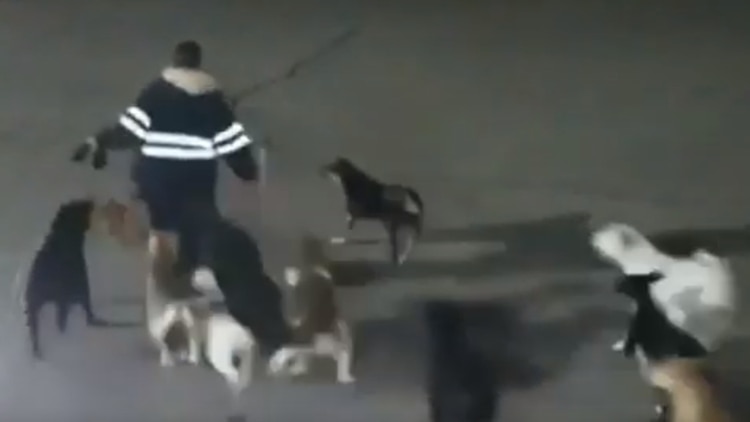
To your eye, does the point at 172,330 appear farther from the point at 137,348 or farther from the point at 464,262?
the point at 464,262

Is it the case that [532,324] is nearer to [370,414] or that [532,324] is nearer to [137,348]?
[370,414]

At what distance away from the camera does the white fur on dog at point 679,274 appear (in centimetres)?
142

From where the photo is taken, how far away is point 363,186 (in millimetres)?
1446

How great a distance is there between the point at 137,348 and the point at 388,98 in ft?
1.43

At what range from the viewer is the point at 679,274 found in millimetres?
1433

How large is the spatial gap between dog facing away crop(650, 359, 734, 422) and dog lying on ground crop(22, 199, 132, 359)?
27.0 inches

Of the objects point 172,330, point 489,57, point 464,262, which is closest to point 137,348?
point 172,330

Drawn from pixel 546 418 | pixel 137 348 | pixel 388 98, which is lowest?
pixel 546 418

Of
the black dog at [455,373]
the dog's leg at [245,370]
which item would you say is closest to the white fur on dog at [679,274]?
the black dog at [455,373]

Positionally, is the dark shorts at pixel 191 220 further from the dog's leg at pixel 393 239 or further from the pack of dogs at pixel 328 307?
the dog's leg at pixel 393 239

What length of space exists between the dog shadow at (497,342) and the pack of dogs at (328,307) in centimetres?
1

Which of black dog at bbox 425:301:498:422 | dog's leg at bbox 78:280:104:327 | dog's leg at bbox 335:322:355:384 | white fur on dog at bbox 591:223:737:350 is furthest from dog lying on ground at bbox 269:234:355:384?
white fur on dog at bbox 591:223:737:350

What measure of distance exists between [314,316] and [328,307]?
0.02m

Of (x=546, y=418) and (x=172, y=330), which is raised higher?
(x=172, y=330)
